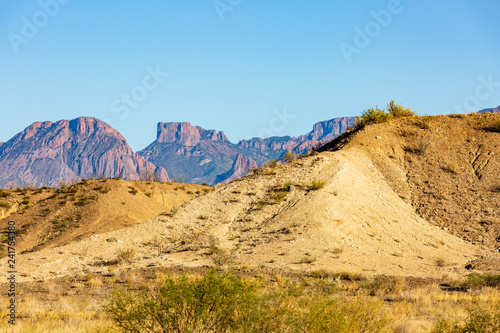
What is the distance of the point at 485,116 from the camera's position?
31266 millimetres

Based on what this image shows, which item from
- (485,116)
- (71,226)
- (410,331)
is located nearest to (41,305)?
(410,331)

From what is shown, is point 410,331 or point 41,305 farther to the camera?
point 41,305

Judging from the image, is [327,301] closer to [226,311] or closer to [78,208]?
[226,311]

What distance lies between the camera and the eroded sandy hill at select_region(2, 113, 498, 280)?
1766cm

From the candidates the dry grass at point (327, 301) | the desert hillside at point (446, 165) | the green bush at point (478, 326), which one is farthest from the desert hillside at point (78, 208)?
the green bush at point (478, 326)

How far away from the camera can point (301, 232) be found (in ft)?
64.7

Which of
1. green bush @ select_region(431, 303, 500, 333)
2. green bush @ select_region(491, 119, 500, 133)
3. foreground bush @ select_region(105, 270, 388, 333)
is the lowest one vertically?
green bush @ select_region(431, 303, 500, 333)

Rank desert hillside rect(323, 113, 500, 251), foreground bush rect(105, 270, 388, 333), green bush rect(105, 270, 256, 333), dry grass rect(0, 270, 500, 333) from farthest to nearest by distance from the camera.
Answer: desert hillside rect(323, 113, 500, 251) < dry grass rect(0, 270, 500, 333) < green bush rect(105, 270, 256, 333) < foreground bush rect(105, 270, 388, 333)

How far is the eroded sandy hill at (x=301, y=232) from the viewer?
17.7m

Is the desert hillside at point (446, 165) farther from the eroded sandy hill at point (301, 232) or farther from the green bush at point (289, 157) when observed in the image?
the green bush at point (289, 157)

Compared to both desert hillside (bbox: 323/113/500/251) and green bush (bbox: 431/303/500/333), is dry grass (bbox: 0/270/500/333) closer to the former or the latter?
green bush (bbox: 431/303/500/333)

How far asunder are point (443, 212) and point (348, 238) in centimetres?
772

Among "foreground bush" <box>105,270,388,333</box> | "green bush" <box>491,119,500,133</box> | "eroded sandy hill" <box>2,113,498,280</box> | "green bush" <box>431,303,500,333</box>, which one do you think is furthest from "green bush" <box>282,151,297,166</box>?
"foreground bush" <box>105,270,388,333</box>

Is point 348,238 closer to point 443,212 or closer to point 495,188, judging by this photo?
point 443,212
